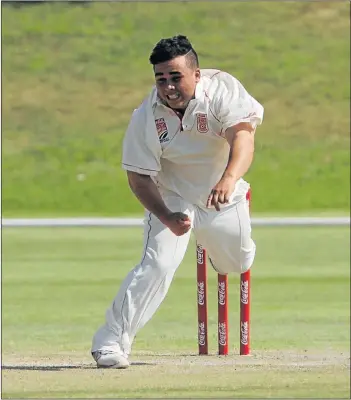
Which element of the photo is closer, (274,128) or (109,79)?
(274,128)

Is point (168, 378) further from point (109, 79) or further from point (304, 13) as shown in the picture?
point (304, 13)

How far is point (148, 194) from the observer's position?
6492mm

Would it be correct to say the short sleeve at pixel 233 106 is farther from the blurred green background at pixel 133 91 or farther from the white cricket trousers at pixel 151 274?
the blurred green background at pixel 133 91

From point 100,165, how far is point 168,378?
66.9ft

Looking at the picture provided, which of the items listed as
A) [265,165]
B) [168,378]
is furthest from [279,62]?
[168,378]

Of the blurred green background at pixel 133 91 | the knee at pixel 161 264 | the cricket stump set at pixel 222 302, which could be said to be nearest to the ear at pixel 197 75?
the knee at pixel 161 264

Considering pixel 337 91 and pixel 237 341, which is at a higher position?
pixel 337 91

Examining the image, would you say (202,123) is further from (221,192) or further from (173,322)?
(173,322)

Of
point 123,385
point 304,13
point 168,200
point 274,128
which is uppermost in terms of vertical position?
point 304,13

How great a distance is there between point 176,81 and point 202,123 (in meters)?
0.25

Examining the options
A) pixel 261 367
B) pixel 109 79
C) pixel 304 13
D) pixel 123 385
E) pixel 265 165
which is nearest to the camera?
pixel 123 385

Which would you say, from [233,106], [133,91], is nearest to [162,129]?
[233,106]

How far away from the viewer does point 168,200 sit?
662 cm

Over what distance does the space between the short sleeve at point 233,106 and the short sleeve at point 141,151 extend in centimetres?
37
